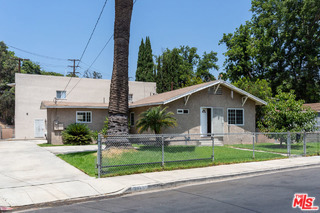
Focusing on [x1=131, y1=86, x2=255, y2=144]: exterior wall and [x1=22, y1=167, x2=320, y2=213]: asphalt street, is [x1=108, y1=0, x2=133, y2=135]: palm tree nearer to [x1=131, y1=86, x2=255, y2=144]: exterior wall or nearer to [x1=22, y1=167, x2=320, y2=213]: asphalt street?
[x1=131, y1=86, x2=255, y2=144]: exterior wall

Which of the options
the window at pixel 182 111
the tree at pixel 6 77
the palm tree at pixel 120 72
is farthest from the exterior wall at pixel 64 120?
the tree at pixel 6 77

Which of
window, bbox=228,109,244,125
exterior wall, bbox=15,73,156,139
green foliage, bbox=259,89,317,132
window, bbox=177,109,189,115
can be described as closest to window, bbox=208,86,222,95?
window, bbox=228,109,244,125

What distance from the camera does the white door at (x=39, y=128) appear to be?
2930 centimetres

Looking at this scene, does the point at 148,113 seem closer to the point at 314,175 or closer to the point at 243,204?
the point at 314,175

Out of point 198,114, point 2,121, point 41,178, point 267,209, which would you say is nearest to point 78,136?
point 198,114

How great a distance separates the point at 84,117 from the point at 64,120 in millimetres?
1771

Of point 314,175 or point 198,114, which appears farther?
point 198,114

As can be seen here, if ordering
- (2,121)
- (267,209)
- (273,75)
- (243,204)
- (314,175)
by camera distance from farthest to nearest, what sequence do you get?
(2,121)
(273,75)
(314,175)
(243,204)
(267,209)

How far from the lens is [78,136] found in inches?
872

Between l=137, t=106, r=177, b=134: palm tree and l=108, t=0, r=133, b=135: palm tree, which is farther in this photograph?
l=137, t=106, r=177, b=134: palm tree

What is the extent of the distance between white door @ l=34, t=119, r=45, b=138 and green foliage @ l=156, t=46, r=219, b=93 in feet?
63.4

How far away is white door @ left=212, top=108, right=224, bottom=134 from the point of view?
66.9 feet

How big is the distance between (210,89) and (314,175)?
37.2ft

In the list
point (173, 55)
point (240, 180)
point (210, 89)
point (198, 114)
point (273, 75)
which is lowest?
point (240, 180)
